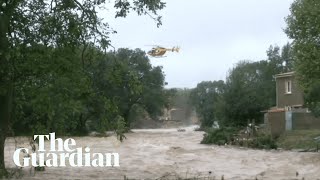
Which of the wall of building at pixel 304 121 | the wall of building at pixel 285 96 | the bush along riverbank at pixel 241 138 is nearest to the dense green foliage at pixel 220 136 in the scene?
the bush along riverbank at pixel 241 138

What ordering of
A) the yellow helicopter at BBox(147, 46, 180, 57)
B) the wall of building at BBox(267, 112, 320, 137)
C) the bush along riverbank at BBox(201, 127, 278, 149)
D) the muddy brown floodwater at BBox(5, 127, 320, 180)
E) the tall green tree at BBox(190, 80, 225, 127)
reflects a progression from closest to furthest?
the muddy brown floodwater at BBox(5, 127, 320, 180), the yellow helicopter at BBox(147, 46, 180, 57), the bush along riverbank at BBox(201, 127, 278, 149), the wall of building at BBox(267, 112, 320, 137), the tall green tree at BBox(190, 80, 225, 127)

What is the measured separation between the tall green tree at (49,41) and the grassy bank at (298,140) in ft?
76.9

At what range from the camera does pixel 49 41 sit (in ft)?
54.3

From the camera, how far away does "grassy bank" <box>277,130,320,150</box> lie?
123 ft

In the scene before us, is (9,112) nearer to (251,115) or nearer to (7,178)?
(7,178)

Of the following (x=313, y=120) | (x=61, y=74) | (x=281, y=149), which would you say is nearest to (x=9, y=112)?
(x=61, y=74)

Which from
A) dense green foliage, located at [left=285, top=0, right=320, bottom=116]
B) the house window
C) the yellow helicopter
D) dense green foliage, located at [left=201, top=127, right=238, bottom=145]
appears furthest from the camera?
the house window

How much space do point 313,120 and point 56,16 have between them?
111ft

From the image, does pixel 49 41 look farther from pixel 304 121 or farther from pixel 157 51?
pixel 304 121

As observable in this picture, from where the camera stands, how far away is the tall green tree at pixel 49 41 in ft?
51.3

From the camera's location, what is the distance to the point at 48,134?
17.6 metres

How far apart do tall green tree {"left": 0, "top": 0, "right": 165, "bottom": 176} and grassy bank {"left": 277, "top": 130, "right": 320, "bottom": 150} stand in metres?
23.4

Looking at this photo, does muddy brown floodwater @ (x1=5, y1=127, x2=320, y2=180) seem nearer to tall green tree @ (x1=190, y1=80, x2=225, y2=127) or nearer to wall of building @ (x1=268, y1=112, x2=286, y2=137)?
wall of building @ (x1=268, y1=112, x2=286, y2=137)

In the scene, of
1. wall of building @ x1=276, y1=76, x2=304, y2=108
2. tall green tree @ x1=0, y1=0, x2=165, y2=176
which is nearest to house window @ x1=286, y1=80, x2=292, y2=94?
wall of building @ x1=276, y1=76, x2=304, y2=108
